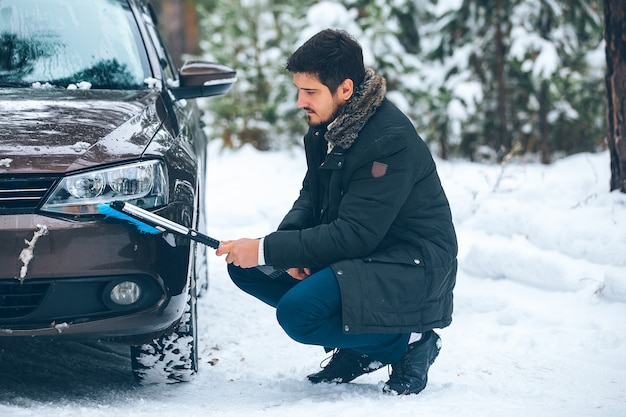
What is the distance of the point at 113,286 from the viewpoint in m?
2.95

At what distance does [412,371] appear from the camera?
328 centimetres

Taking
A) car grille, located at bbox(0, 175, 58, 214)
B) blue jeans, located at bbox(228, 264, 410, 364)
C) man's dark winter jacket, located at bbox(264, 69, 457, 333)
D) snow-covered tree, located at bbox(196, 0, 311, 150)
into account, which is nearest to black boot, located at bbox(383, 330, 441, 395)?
blue jeans, located at bbox(228, 264, 410, 364)

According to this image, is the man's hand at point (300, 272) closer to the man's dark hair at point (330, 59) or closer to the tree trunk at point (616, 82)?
the man's dark hair at point (330, 59)

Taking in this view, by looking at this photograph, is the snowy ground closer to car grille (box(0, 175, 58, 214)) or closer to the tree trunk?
the tree trunk

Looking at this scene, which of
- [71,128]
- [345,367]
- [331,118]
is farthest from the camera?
[345,367]

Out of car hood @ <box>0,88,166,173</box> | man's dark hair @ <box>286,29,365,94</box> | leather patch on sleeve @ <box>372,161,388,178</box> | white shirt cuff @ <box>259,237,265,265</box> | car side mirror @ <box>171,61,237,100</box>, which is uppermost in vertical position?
man's dark hair @ <box>286,29,365,94</box>

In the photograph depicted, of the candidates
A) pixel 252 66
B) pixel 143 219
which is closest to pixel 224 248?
pixel 143 219

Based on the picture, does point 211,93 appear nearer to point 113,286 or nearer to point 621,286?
point 113,286

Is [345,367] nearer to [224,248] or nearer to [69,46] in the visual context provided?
[224,248]

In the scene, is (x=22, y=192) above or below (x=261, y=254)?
above

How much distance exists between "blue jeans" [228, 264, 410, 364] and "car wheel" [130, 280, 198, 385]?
15.6 inches

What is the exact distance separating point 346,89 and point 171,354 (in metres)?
1.29

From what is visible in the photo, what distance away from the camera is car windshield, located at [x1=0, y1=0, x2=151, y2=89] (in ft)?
12.4

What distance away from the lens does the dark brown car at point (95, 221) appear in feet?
9.29
